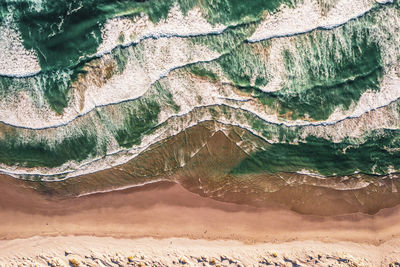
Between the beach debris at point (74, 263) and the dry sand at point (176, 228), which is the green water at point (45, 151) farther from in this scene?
the beach debris at point (74, 263)

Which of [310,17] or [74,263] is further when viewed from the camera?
[74,263]

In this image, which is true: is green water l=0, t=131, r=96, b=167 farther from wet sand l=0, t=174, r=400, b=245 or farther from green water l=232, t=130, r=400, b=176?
green water l=232, t=130, r=400, b=176

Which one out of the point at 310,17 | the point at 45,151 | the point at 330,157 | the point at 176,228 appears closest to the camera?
the point at 310,17

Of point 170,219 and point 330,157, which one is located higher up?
point 330,157

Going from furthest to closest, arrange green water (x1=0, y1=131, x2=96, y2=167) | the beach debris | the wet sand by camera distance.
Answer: the wet sand, the beach debris, green water (x1=0, y1=131, x2=96, y2=167)

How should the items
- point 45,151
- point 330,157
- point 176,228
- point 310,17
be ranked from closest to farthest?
point 310,17 < point 45,151 < point 330,157 < point 176,228

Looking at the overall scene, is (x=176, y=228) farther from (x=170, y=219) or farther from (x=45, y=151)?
(x=45, y=151)

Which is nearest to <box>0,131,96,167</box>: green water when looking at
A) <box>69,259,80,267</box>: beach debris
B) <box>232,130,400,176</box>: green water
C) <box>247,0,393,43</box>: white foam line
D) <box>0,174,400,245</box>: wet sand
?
<box>0,174,400,245</box>: wet sand

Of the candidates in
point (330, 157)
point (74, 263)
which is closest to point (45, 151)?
point (74, 263)

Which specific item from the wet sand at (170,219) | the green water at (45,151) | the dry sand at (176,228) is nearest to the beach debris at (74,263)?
the dry sand at (176,228)
